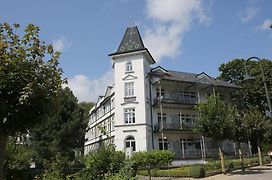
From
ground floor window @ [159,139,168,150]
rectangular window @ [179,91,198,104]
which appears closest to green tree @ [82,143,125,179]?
ground floor window @ [159,139,168,150]

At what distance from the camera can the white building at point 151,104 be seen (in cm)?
3881

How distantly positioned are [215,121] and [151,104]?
1629 cm

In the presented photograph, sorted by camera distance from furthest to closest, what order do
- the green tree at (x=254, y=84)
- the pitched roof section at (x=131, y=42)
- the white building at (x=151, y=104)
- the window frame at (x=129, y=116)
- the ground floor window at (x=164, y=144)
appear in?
the green tree at (x=254, y=84) < the pitched roof section at (x=131, y=42) < the ground floor window at (x=164, y=144) < the window frame at (x=129, y=116) < the white building at (x=151, y=104)

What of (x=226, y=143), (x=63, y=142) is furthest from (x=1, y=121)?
(x=226, y=143)

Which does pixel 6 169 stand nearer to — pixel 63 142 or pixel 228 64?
pixel 63 142

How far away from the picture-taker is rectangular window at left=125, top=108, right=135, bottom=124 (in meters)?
39.4

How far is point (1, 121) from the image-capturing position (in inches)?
419

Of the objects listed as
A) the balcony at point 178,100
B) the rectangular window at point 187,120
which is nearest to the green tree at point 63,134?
the balcony at point 178,100

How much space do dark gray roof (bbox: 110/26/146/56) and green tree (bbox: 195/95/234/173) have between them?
55.4 feet

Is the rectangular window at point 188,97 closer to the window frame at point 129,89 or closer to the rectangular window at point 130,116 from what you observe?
the window frame at point 129,89

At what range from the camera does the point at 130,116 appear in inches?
1556

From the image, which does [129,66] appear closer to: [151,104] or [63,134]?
[151,104]

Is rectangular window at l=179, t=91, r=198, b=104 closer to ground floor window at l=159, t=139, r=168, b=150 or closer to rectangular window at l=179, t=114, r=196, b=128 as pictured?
rectangular window at l=179, t=114, r=196, b=128

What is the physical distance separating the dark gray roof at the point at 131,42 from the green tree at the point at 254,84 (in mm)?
17347
